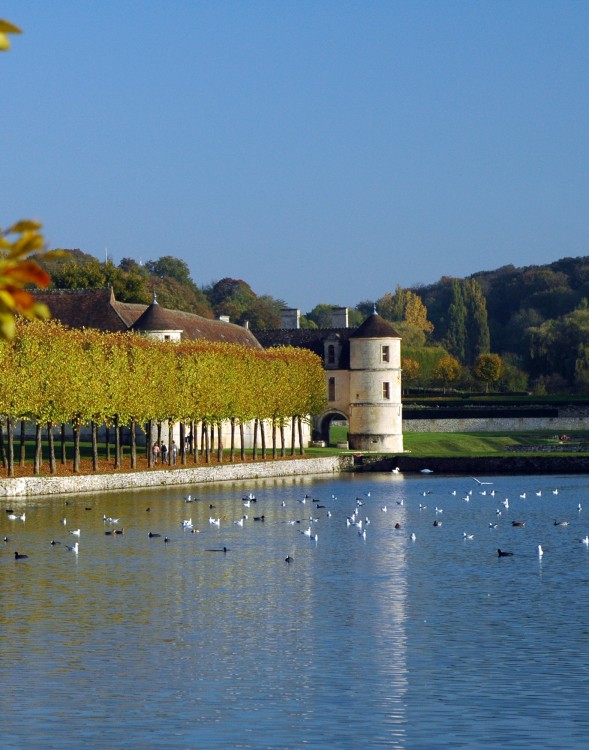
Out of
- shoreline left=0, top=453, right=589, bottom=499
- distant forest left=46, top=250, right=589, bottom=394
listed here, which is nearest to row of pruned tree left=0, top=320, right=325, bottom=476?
shoreline left=0, top=453, right=589, bottom=499

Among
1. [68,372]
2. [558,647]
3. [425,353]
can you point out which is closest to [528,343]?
[425,353]

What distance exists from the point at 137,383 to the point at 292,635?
160 ft

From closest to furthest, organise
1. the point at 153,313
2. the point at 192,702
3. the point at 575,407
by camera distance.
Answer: the point at 192,702
the point at 153,313
the point at 575,407

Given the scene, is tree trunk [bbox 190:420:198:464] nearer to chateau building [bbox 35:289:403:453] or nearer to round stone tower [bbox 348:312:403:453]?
chateau building [bbox 35:289:403:453]

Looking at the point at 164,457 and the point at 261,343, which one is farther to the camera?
the point at 261,343

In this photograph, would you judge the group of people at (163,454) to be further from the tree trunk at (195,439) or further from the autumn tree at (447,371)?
the autumn tree at (447,371)

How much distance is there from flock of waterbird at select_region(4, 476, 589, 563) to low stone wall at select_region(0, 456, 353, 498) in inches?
185

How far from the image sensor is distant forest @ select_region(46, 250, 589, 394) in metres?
126

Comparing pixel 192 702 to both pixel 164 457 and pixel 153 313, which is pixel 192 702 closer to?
pixel 164 457

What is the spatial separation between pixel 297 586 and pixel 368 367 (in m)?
73.4

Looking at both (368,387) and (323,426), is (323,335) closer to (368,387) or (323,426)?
(323,426)

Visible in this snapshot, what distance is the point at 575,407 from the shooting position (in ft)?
380

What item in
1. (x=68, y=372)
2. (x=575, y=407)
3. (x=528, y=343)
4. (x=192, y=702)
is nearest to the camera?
(x=192, y=702)

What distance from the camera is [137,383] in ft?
238
